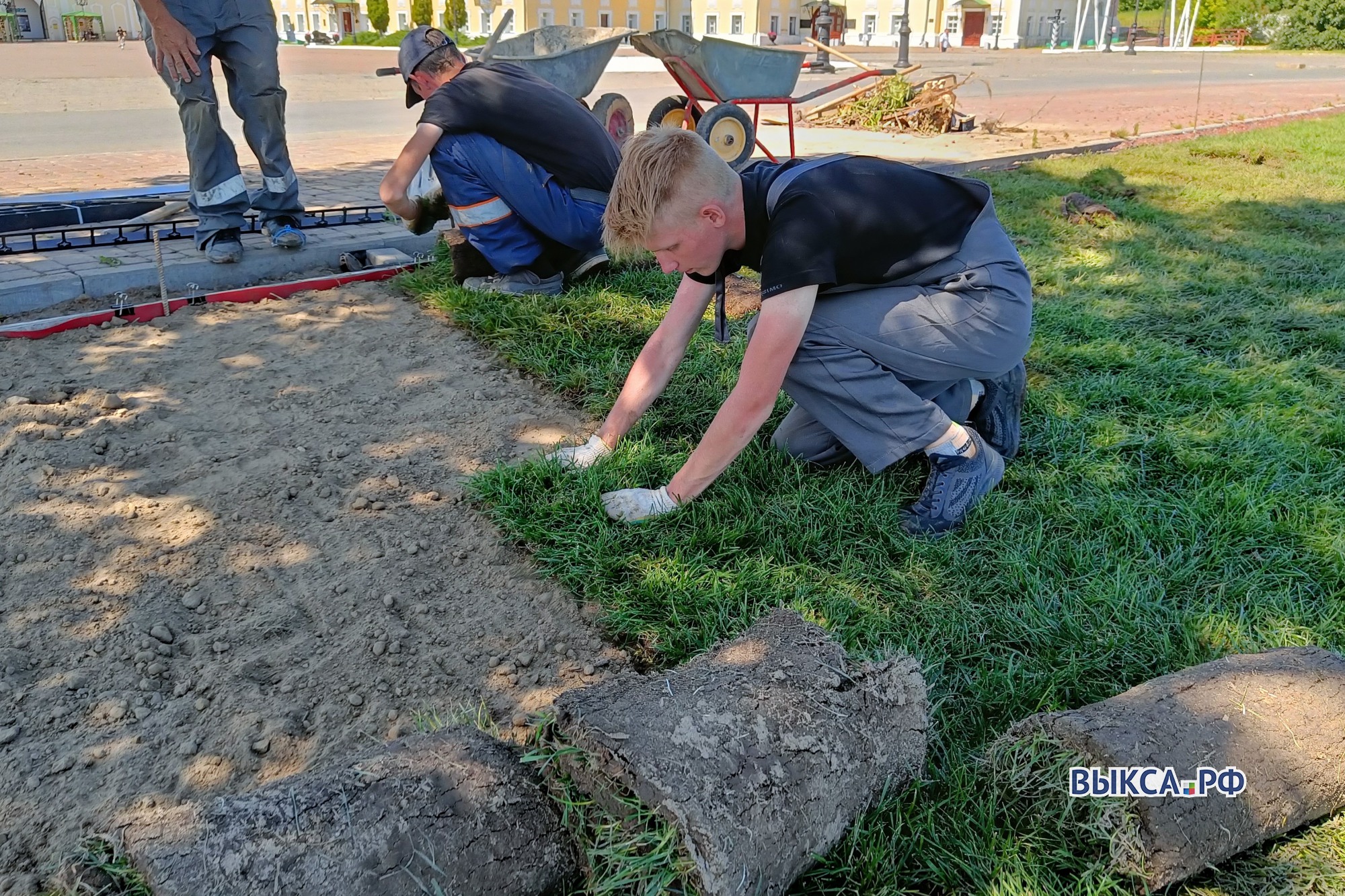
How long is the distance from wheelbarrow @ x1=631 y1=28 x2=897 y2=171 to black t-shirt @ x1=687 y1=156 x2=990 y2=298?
5279 millimetres

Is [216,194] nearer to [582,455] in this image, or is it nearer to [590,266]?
[590,266]

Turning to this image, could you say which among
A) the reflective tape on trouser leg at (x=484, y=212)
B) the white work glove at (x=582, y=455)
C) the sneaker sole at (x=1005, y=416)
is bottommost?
the white work glove at (x=582, y=455)

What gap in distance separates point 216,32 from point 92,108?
9157 mm

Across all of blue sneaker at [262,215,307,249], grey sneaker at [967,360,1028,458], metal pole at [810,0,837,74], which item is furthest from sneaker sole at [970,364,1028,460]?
metal pole at [810,0,837,74]

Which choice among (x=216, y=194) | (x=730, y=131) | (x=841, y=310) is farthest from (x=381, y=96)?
(x=841, y=310)

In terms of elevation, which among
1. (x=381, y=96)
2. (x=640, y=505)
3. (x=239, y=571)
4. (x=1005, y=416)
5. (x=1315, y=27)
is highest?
(x=1315, y=27)

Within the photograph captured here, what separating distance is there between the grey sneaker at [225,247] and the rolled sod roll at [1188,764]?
4381 mm

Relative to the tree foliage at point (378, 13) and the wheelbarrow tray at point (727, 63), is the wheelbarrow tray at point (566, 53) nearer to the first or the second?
the wheelbarrow tray at point (727, 63)

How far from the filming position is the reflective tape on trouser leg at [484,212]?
14.3 ft

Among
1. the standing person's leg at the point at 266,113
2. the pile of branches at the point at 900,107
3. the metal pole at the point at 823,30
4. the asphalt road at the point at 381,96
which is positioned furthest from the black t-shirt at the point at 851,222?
the metal pole at the point at 823,30

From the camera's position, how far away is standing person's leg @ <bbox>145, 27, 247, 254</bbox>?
4.62 metres

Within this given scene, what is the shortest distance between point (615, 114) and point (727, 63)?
3.47 ft

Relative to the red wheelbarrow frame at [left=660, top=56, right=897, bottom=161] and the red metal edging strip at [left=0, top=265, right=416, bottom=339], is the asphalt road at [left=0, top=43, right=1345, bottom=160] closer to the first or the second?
the red wheelbarrow frame at [left=660, top=56, right=897, bottom=161]

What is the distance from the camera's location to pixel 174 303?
4359 millimetres
